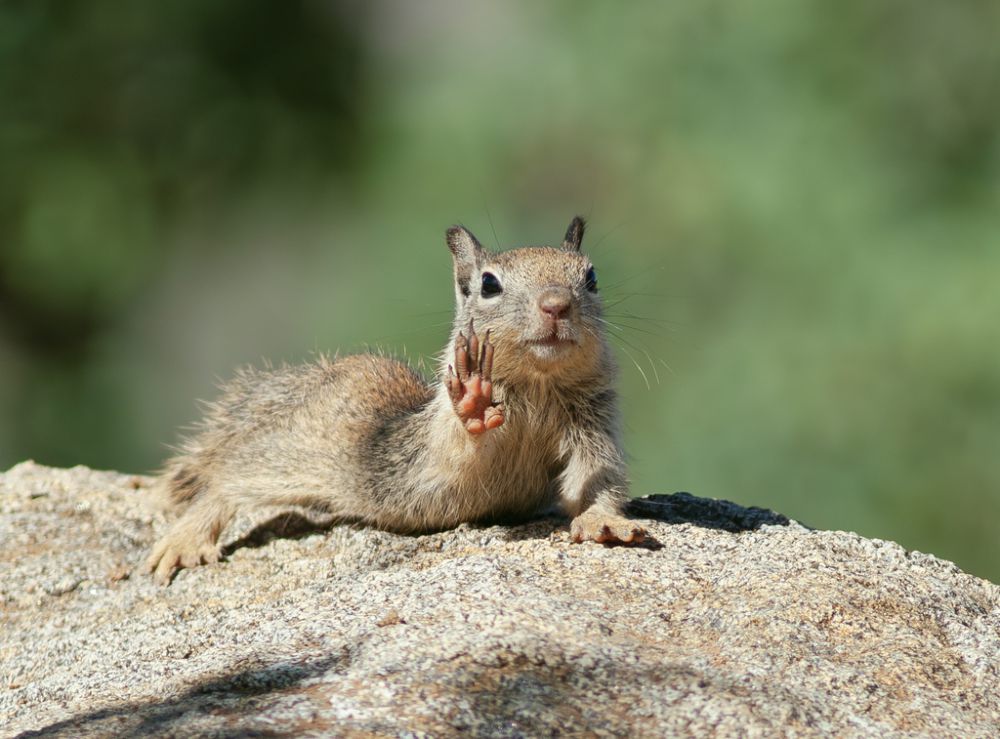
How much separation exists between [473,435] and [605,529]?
25.6 inches

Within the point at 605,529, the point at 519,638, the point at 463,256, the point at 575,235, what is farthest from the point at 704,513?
the point at 519,638

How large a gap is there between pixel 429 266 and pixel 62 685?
19.4ft

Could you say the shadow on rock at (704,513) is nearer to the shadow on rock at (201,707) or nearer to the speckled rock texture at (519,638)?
the speckled rock texture at (519,638)

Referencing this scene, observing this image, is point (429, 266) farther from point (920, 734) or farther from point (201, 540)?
point (920, 734)

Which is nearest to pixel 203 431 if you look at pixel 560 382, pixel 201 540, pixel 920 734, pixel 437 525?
pixel 201 540

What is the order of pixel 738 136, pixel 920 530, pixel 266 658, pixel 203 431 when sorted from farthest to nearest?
pixel 738 136
pixel 920 530
pixel 203 431
pixel 266 658

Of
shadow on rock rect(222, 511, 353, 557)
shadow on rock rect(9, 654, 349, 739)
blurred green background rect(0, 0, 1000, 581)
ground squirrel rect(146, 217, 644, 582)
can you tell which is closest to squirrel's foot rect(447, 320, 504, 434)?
ground squirrel rect(146, 217, 644, 582)

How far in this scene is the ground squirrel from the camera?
209 inches

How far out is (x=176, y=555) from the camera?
19.1 ft

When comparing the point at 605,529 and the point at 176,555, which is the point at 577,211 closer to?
the point at 176,555

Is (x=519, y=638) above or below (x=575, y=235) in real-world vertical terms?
below

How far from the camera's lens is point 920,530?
882 cm

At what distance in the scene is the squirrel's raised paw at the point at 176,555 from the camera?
577cm

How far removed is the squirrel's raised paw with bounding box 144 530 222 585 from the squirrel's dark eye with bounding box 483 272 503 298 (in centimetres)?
164
